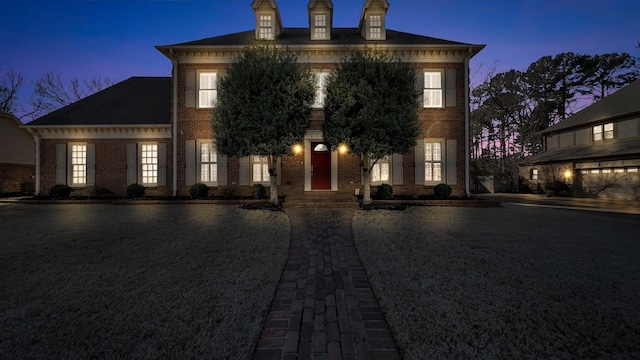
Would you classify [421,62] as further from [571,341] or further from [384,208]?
[571,341]

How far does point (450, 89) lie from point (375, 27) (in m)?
5.18

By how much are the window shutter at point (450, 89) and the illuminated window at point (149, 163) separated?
15650 millimetres

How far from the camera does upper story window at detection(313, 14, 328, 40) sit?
14.0 m

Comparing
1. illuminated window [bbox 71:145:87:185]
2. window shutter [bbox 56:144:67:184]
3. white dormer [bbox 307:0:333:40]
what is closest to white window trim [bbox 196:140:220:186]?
illuminated window [bbox 71:145:87:185]

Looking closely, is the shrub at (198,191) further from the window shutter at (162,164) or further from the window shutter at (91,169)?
the window shutter at (91,169)

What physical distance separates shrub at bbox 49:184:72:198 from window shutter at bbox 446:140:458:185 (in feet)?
64.5

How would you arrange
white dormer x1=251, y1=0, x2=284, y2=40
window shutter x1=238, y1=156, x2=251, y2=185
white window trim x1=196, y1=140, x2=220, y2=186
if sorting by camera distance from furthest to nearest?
white dormer x1=251, y1=0, x2=284, y2=40 → white window trim x1=196, y1=140, x2=220, y2=186 → window shutter x1=238, y1=156, x2=251, y2=185

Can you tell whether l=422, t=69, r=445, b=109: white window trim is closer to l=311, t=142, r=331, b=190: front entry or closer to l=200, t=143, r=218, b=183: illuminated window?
l=311, t=142, r=331, b=190: front entry

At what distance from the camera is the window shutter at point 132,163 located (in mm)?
14117

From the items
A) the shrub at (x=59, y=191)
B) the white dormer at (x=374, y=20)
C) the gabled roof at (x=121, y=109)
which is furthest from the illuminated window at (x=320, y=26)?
the shrub at (x=59, y=191)

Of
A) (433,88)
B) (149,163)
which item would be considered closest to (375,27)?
(433,88)

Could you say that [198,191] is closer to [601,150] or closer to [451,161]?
[451,161]

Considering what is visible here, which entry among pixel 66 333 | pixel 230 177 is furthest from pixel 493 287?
pixel 230 177

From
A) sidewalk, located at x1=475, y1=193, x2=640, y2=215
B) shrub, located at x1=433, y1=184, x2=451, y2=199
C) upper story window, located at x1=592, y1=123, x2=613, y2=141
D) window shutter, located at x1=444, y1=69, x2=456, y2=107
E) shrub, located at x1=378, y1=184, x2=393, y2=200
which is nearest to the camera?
sidewalk, located at x1=475, y1=193, x2=640, y2=215
